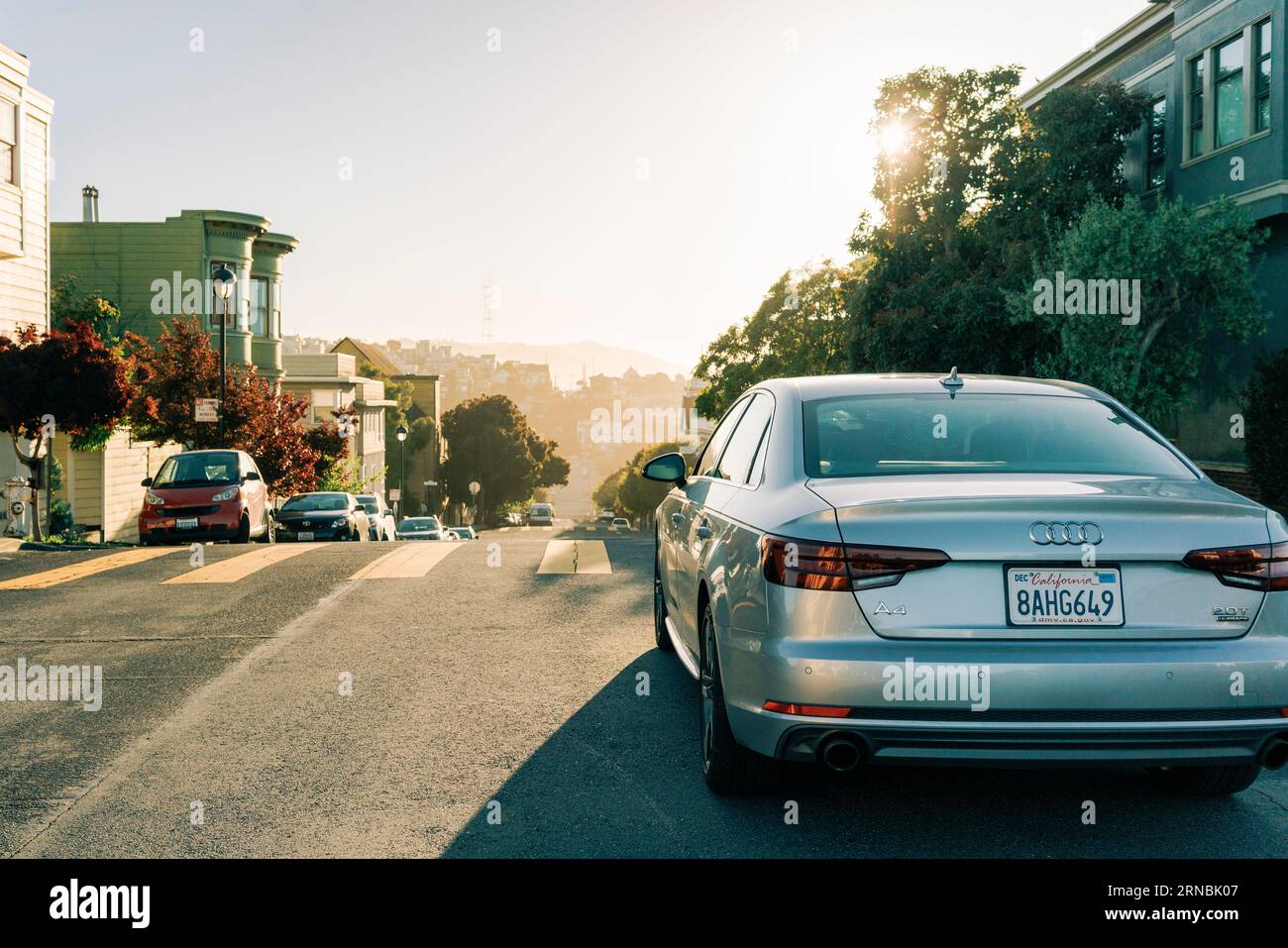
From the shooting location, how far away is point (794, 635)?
4410 millimetres

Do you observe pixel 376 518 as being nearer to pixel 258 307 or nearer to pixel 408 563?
pixel 258 307

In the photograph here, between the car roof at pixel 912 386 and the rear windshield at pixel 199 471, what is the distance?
16411mm

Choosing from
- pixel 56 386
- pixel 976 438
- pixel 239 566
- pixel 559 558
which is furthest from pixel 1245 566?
pixel 56 386

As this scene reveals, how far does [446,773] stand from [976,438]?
2.81 m

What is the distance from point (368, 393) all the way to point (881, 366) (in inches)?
1586

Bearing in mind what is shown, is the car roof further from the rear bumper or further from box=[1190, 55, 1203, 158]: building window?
box=[1190, 55, 1203, 158]: building window

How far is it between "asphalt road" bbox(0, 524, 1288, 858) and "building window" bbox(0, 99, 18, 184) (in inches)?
676

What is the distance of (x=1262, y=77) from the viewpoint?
2052 cm

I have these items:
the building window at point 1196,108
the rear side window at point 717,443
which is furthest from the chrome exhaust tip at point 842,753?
the building window at point 1196,108

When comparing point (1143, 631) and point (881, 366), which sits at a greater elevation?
point (881, 366)

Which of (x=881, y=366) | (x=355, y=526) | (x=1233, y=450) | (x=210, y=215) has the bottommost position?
(x=355, y=526)
